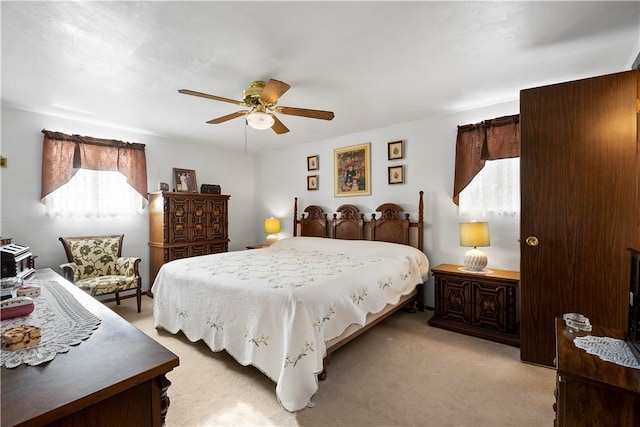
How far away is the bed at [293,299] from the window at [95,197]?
1752 mm

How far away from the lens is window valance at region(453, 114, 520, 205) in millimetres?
3178

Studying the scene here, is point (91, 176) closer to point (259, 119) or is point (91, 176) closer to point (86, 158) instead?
point (86, 158)

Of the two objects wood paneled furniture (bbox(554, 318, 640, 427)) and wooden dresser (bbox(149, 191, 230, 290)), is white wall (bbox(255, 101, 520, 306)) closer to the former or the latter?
wooden dresser (bbox(149, 191, 230, 290))

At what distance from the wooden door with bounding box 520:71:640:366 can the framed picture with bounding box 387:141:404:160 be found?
174cm

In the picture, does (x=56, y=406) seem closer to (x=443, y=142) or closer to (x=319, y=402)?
(x=319, y=402)

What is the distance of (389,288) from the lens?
9.48ft

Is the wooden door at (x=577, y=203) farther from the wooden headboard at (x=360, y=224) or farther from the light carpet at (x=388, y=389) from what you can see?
the wooden headboard at (x=360, y=224)

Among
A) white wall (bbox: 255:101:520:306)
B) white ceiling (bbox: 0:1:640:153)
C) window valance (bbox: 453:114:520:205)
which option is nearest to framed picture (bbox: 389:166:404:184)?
white wall (bbox: 255:101:520:306)

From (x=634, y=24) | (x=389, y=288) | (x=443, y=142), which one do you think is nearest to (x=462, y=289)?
(x=389, y=288)

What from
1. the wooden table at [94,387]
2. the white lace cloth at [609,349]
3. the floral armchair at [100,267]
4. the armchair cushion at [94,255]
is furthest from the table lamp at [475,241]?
the armchair cushion at [94,255]

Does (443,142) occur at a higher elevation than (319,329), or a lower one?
higher

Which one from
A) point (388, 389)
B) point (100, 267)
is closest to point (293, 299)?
point (388, 389)

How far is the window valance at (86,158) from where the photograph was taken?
3541 mm

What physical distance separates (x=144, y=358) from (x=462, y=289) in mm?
2998
